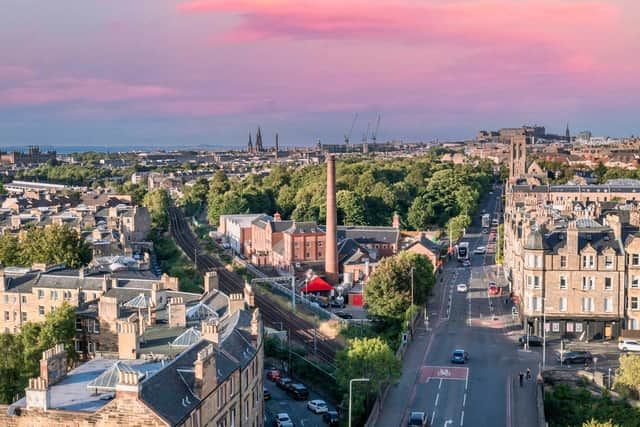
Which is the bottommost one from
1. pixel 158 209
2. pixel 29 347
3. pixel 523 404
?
pixel 523 404

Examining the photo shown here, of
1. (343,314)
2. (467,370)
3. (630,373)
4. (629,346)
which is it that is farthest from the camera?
(343,314)

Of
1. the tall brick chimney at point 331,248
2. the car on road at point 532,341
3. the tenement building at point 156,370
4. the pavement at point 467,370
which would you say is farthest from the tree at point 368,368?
the tall brick chimney at point 331,248

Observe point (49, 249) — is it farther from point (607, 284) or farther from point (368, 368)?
point (607, 284)

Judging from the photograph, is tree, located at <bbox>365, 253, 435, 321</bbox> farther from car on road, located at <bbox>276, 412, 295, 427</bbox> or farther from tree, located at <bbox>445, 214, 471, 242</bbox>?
tree, located at <bbox>445, 214, 471, 242</bbox>

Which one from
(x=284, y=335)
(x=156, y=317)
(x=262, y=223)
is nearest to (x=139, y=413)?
(x=156, y=317)

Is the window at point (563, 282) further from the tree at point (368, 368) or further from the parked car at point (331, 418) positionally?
the parked car at point (331, 418)

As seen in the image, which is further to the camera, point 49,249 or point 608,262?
point 49,249

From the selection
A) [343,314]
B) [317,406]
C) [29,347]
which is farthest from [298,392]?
[343,314]
